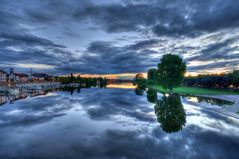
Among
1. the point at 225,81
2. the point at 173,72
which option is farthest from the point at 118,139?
the point at 225,81

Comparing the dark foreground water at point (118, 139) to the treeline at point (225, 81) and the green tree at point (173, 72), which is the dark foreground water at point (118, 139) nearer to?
the green tree at point (173, 72)

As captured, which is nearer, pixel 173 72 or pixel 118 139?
pixel 118 139

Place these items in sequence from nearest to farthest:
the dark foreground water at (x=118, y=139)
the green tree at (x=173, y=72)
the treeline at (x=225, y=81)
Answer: the dark foreground water at (x=118, y=139)
the green tree at (x=173, y=72)
the treeline at (x=225, y=81)

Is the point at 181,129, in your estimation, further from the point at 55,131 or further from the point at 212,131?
the point at 55,131

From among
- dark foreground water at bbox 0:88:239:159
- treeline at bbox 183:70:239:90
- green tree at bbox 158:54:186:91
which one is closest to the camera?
dark foreground water at bbox 0:88:239:159

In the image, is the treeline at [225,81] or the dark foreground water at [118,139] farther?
the treeline at [225,81]

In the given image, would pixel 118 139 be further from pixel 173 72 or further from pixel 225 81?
pixel 225 81

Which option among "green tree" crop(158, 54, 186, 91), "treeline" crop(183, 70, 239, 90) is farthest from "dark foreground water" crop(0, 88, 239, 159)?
"treeline" crop(183, 70, 239, 90)

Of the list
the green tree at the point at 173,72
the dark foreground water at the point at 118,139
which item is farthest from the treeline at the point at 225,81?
the dark foreground water at the point at 118,139

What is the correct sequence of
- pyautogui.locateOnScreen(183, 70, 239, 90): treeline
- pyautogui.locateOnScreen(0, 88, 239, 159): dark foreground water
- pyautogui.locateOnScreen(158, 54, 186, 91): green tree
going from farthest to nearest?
pyautogui.locateOnScreen(183, 70, 239, 90): treeline, pyautogui.locateOnScreen(158, 54, 186, 91): green tree, pyautogui.locateOnScreen(0, 88, 239, 159): dark foreground water

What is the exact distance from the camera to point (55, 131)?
16016 mm

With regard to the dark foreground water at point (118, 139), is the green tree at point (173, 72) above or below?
above

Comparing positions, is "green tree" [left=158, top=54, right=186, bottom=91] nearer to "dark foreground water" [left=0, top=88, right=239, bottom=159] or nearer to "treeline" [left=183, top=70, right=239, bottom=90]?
"treeline" [left=183, top=70, right=239, bottom=90]

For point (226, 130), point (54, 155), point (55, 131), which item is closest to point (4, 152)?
point (54, 155)
